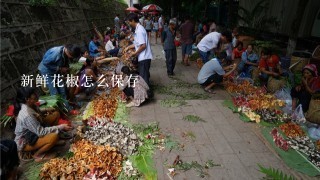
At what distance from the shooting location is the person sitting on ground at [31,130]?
414cm

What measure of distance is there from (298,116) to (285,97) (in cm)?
134

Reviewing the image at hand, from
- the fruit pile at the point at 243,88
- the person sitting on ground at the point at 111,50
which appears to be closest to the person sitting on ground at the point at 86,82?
the person sitting on ground at the point at 111,50

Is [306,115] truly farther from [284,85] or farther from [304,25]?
[304,25]

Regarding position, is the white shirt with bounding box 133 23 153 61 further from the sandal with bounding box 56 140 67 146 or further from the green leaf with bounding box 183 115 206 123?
the sandal with bounding box 56 140 67 146

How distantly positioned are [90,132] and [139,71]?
2708 millimetres

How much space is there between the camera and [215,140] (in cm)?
522

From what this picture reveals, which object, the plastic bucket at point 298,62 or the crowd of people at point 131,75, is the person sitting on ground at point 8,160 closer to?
the crowd of people at point 131,75

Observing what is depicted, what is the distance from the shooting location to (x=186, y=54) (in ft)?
37.4

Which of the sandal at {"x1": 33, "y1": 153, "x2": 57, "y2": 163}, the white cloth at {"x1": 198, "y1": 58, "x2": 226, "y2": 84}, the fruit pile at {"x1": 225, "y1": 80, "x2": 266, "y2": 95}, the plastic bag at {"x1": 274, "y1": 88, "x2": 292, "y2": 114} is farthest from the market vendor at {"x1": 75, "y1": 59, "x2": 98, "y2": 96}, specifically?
the plastic bag at {"x1": 274, "y1": 88, "x2": 292, "y2": 114}

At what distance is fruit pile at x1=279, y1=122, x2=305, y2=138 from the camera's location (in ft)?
17.9

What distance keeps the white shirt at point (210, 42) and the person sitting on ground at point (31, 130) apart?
6.25 meters

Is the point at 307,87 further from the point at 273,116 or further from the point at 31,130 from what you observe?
the point at 31,130

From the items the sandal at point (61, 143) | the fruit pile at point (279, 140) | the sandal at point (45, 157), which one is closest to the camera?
the sandal at point (45, 157)

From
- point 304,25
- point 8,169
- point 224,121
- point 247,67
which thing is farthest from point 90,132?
point 304,25
